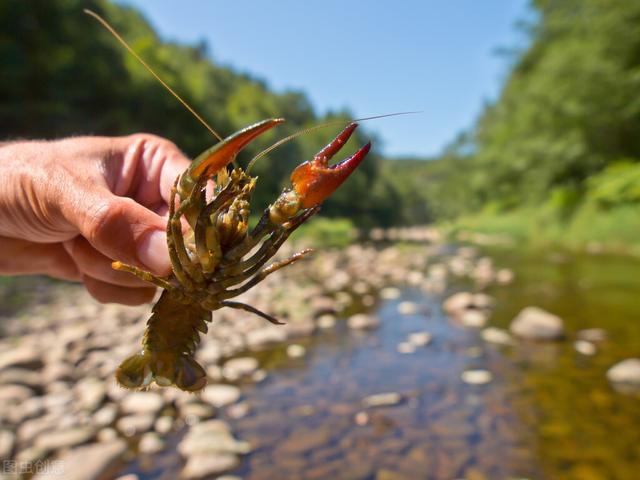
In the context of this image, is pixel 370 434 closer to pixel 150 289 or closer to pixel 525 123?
pixel 150 289

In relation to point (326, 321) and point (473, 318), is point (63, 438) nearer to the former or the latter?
point (326, 321)

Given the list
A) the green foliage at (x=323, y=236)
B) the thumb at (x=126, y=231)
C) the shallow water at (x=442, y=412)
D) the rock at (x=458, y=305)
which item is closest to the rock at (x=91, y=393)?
the shallow water at (x=442, y=412)

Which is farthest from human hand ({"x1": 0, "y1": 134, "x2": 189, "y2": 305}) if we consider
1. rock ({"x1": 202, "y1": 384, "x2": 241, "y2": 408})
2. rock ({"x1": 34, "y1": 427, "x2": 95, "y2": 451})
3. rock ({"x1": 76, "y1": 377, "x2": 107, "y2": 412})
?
rock ({"x1": 202, "y1": 384, "x2": 241, "y2": 408})

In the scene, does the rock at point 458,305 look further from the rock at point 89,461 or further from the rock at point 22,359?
the rock at point 22,359

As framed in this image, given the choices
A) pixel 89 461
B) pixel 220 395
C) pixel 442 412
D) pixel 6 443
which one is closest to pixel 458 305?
pixel 442 412

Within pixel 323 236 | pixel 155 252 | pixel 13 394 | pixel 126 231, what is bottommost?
pixel 323 236

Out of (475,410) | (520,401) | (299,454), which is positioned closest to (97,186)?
(299,454)
